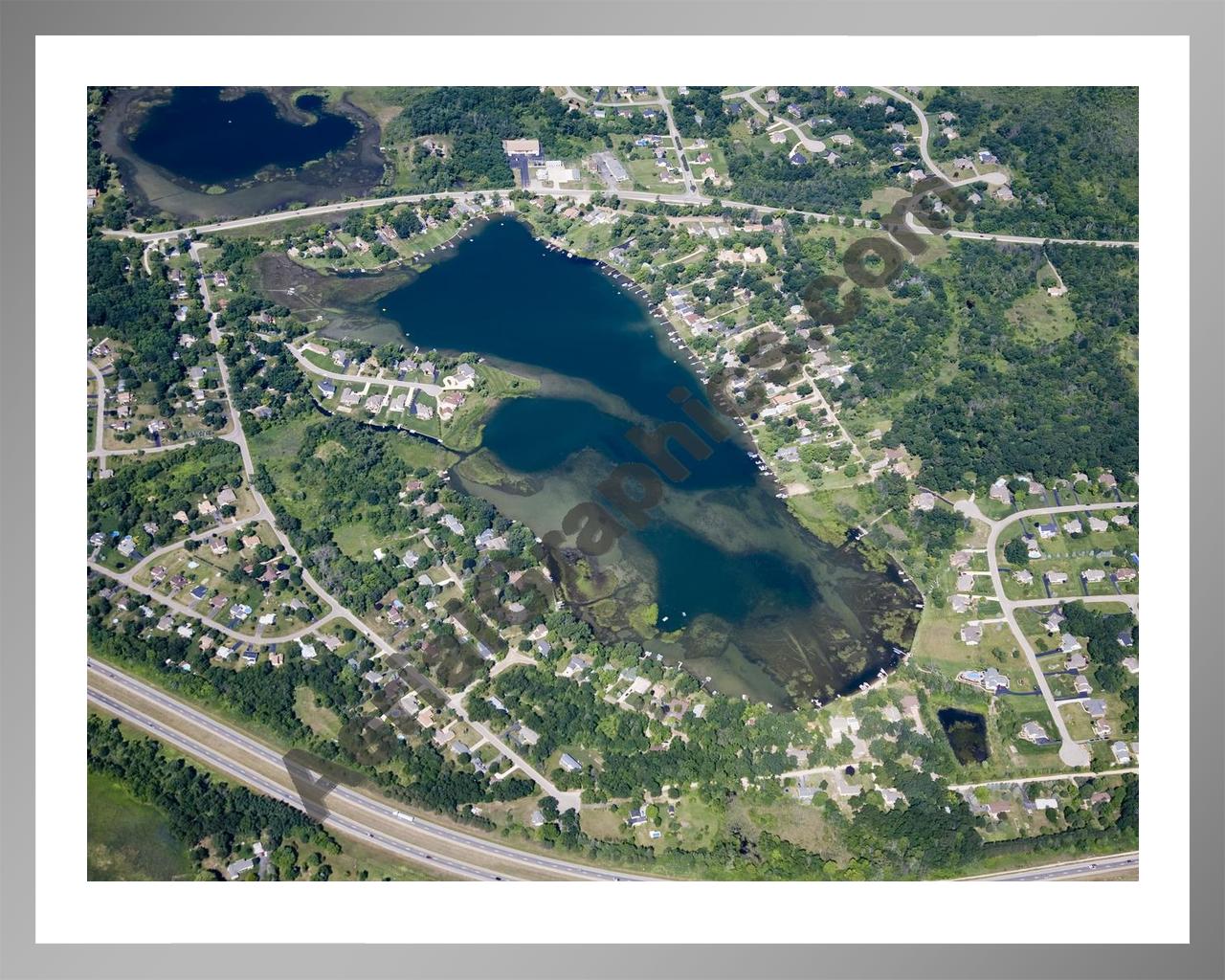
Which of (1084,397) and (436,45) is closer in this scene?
(436,45)

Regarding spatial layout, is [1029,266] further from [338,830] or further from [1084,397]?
[338,830]

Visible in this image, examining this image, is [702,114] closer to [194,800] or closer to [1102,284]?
[1102,284]

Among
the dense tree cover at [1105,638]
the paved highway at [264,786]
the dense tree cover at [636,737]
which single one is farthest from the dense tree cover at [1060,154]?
the paved highway at [264,786]

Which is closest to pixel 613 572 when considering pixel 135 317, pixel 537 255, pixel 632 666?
pixel 632 666

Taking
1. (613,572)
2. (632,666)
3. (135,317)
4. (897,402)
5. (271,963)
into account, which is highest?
(135,317)

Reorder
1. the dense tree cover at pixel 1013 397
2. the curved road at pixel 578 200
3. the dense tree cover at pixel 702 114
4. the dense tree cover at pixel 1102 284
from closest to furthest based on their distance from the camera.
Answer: the dense tree cover at pixel 1013 397 → the dense tree cover at pixel 1102 284 → the curved road at pixel 578 200 → the dense tree cover at pixel 702 114

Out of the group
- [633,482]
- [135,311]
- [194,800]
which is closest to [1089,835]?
[633,482]

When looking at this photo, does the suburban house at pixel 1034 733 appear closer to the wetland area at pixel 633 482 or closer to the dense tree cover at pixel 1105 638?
the dense tree cover at pixel 1105 638
